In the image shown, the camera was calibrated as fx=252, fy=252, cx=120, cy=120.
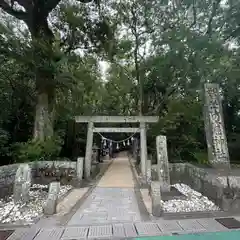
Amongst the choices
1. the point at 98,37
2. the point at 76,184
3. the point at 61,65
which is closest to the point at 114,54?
the point at 98,37

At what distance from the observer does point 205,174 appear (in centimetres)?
768

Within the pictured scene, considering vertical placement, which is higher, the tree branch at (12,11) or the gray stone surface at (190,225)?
the tree branch at (12,11)

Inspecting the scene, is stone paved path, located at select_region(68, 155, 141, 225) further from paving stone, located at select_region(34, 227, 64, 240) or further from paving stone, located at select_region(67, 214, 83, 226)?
paving stone, located at select_region(34, 227, 64, 240)

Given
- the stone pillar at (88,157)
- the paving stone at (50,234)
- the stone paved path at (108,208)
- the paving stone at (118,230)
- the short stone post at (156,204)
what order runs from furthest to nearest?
the stone pillar at (88,157)
the short stone post at (156,204)
the stone paved path at (108,208)
the paving stone at (118,230)
the paving stone at (50,234)

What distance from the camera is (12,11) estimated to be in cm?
1250

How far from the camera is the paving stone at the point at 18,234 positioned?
4602 mm

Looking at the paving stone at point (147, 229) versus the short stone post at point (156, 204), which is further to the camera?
the short stone post at point (156, 204)

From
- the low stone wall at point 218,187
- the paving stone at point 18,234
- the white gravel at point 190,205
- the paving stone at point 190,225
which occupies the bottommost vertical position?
the paving stone at point 18,234

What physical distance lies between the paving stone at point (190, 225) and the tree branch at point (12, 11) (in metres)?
12.2

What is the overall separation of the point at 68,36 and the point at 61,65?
11.7 feet

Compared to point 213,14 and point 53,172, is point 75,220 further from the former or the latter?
point 213,14

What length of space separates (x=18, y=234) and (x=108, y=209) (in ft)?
8.10

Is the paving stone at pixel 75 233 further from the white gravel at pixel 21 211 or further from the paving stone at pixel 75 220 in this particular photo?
the white gravel at pixel 21 211

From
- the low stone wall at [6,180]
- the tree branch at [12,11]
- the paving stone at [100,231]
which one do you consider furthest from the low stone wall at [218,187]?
the tree branch at [12,11]
